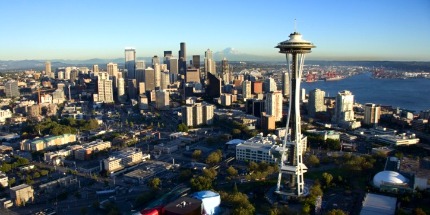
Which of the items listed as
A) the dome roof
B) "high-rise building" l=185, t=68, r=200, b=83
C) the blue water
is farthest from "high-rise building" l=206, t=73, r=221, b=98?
the dome roof

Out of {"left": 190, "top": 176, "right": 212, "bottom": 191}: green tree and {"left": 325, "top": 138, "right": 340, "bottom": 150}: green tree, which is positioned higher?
{"left": 325, "top": 138, "right": 340, "bottom": 150}: green tree

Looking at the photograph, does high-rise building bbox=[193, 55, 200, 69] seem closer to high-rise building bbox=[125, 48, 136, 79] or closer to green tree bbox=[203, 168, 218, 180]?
high-rise building bbox=[125, 48, 136, 79]

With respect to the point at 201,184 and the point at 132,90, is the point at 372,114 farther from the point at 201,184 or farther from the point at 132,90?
the point at 132,90

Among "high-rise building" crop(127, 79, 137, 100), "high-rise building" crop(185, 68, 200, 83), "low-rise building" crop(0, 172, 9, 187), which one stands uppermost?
"high-rise building" crop(185, 68, 200, 83)

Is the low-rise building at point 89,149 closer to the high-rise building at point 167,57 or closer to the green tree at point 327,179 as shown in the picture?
the green tree at point 327,179

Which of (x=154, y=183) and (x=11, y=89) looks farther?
(x=11, y=89)

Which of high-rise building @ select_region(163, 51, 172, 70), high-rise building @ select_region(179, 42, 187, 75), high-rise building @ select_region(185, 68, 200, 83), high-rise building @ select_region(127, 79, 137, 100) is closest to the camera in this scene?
high-rise building @ select_region(127, 79, 137, 100)

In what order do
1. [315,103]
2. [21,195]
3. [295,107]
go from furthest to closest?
[315,103], [21,195], [295,107]

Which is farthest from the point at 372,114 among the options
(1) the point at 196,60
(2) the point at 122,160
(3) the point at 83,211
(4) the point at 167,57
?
(4) the point at 167,57
